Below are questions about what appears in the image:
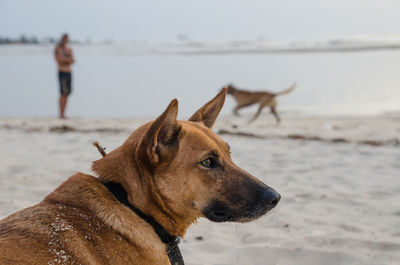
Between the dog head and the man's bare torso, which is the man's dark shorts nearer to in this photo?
the man's bare torso

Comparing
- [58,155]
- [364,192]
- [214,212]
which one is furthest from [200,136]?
[58,155]

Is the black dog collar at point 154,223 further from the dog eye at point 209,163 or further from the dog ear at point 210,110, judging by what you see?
the dog ear at point 210,110

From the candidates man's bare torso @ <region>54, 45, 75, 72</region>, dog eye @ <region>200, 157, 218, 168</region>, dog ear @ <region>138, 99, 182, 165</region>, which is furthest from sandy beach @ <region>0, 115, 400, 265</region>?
man's bare torso @ <region>54, 45, 75, 72</region>

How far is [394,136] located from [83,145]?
6203mm

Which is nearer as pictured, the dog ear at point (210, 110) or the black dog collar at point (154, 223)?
the black dog collar at point (154, 223)

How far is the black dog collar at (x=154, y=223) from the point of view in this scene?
8.71 ft

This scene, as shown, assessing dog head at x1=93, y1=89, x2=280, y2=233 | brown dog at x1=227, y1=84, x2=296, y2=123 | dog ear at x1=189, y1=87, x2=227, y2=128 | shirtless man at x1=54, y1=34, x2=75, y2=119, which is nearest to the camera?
dog head at x1=93, y1=89, x2=280, y2=233

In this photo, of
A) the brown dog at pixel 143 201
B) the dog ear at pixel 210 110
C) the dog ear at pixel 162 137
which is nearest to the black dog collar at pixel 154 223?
the brown dog at pixel 143 201

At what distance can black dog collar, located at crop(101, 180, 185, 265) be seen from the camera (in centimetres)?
265

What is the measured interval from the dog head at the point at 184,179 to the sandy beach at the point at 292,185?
0.81 m

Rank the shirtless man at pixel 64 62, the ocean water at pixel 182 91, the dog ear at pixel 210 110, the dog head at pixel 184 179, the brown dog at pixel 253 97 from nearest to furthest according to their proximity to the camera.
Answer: the dog head at pixel 184 179, the dog ear at pixel 210 110, the shirtless man at pixel 64 62, the brown dog at pixel 253 97, the ocean water at pixel 182 91

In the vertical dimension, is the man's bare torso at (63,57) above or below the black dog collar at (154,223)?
below

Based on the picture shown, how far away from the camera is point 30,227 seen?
7.84 feet

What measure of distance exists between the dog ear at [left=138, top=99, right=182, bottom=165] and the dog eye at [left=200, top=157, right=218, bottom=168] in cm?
21
